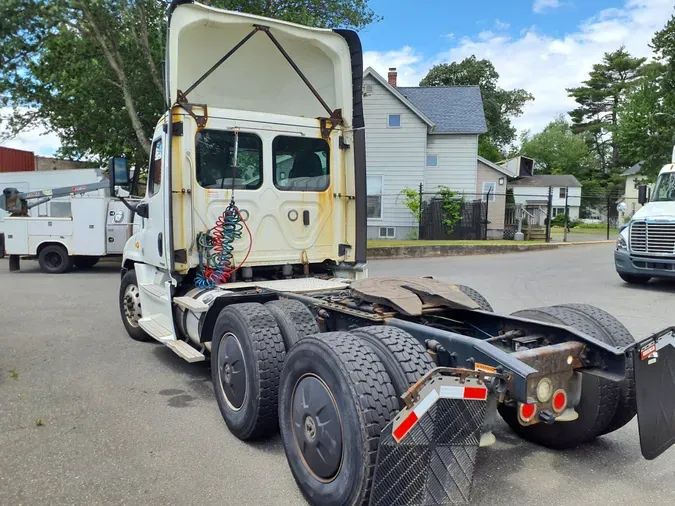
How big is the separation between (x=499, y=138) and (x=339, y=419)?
224 feet

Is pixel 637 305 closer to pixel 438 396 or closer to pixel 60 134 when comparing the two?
pixel 438 396

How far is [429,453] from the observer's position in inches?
102

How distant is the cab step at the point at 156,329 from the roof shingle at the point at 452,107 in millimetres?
22340

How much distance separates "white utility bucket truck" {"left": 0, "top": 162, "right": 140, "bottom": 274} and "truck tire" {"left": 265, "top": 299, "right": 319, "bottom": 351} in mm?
11443

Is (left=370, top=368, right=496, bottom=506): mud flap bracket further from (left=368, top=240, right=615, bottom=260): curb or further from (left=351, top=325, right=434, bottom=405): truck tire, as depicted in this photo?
(left=368, top=240, right=615, bottom=260): curb

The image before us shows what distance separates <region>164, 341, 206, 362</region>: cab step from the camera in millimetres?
4863

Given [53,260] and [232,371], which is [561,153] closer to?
[53,260]

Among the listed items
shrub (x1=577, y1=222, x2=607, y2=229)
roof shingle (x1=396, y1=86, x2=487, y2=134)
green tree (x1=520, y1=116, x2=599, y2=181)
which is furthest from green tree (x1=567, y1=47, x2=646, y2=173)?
roof shingle (x1=396, y1=86, x2=487, y2=134)

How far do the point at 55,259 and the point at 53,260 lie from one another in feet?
0.19

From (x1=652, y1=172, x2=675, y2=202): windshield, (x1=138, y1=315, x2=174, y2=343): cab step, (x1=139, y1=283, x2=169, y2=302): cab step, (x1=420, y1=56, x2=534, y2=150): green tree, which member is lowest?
(x1=138, y1=315, x2=174, y2=343): cab step

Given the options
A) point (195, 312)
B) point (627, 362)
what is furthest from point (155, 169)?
point (627, 362)

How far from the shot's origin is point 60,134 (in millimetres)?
20766

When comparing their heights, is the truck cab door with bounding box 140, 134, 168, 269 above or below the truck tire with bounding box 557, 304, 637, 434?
above

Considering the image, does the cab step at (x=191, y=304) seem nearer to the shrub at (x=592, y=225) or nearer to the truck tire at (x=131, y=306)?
the truck tire at (x=131, y=306)
